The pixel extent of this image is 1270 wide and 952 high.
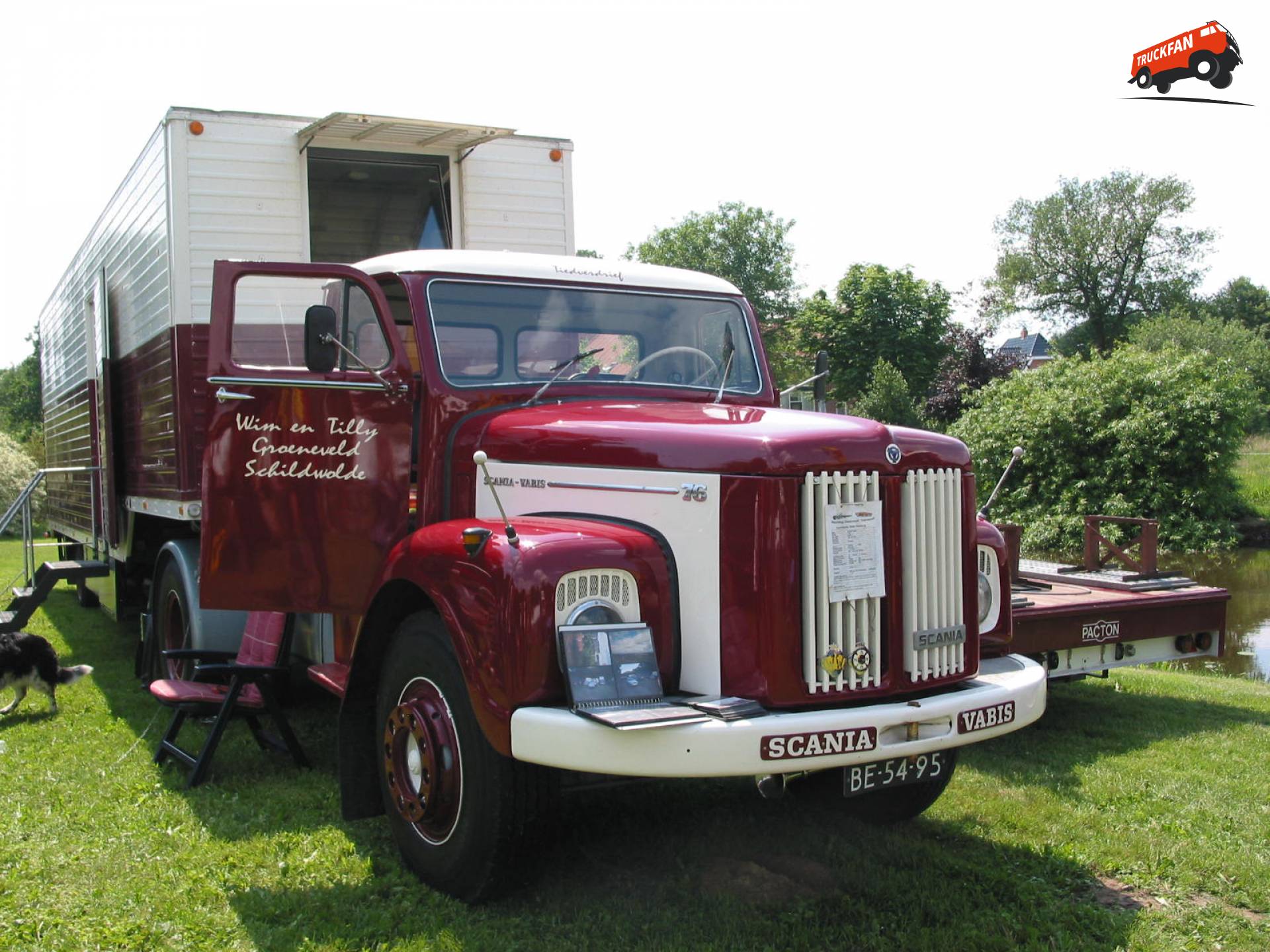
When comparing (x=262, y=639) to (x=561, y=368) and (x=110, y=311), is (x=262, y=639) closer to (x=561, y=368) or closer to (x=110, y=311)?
(x=561, y=368)

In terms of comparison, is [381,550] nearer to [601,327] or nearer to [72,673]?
[601,327]

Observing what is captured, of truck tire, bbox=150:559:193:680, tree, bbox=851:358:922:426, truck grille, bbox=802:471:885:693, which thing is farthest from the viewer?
tree, bbox=851:358:922:426

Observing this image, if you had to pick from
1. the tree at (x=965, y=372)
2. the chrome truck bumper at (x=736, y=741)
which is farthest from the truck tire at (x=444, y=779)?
the tree at (x=965, y=372)

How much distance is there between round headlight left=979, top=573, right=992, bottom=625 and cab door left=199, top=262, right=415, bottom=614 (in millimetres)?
2386

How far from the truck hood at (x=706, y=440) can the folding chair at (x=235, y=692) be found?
6.32ft

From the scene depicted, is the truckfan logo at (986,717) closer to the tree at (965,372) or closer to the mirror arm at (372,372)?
the mirror arm at (372,372)

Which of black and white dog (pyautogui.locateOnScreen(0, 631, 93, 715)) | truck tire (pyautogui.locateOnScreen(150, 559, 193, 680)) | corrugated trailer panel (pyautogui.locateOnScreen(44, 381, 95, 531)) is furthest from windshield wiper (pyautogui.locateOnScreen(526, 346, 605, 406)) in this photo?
corrugated trailer panel (pyautogui.locateOnScreen(44, 381, 95, 531))

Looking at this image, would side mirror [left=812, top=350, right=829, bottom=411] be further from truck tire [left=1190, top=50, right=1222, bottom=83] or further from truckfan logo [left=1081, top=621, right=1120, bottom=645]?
truck tire [left=1190, top=50, right=1222, bottom=83]

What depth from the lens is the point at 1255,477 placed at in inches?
1204

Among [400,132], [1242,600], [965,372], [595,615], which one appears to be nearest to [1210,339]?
[965,372]

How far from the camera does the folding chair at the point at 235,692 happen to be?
18.2ft

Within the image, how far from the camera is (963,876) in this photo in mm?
4332

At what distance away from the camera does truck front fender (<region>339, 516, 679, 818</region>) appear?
3594 millimetres

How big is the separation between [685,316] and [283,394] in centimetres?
186
